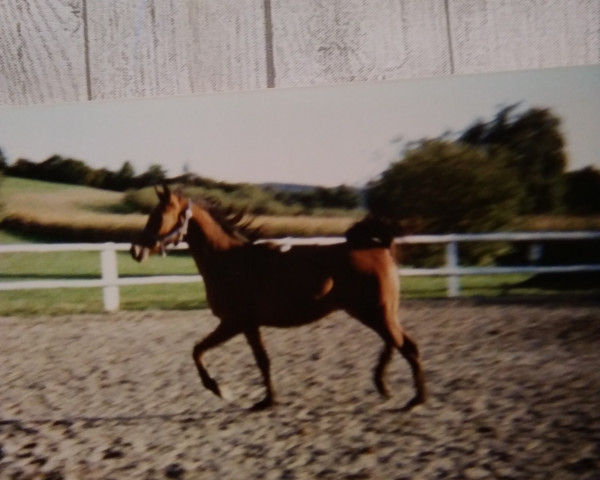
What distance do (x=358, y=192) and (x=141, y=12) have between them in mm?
881

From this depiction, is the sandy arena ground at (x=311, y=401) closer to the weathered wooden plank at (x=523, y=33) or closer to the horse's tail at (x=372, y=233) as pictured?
the horse's tail at (x=372, y=233)

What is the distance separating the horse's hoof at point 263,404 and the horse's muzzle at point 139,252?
1.63 feet

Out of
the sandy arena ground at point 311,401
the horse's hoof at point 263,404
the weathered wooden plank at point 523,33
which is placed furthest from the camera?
the weathered wooden plank at point 523,33

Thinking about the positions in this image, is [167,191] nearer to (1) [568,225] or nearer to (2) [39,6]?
(2) [39,6]

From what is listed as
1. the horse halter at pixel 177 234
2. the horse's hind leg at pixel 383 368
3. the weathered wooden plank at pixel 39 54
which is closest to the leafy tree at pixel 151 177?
the horse halter at pixel 177 234

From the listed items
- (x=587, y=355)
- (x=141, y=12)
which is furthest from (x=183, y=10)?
(x=587, y=355)

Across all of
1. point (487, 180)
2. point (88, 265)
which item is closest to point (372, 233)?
point (487, 180)

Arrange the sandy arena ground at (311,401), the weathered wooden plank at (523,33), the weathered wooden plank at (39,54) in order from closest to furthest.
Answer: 1. the sandy arena ground at (311,401)
2. the weathered wooden plank at (523,33)
3. the weathered wooden plank at (39,54)

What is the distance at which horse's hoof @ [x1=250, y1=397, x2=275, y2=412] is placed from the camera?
161 centimetres

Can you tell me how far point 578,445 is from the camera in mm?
1465

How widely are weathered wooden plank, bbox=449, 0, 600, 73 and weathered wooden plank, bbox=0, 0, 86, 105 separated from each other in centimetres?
115

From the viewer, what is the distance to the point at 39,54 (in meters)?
1.89

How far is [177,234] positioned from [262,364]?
0.42 metres

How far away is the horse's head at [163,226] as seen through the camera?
1.65 meters
